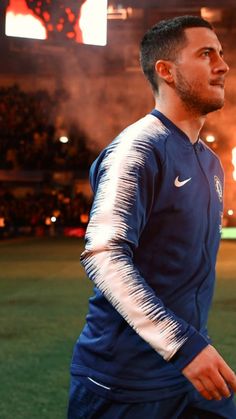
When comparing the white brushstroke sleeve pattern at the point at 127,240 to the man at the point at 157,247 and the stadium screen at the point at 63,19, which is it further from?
the stadium screen at the point at 63,19

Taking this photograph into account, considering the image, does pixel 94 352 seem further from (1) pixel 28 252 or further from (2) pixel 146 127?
(1) pixel 28 252

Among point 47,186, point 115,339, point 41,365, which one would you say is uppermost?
point 115,339

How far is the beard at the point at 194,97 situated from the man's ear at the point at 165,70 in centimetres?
2

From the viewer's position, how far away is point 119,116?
981 cm

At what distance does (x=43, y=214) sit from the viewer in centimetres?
2100

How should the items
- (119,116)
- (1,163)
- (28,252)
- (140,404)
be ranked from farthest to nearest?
(1,163) → (28,252) → (119,116) → (140,404)

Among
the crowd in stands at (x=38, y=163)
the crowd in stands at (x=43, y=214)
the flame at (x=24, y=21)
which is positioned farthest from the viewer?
the crowd in stands at (x=43, y=214)

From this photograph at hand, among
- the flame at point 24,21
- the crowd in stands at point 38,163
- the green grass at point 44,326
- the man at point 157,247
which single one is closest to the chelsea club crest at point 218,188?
the man at point 157,247

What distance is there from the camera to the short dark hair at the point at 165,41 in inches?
62.6

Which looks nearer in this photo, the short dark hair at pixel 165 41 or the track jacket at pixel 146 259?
the track jacket at pixel 146 259

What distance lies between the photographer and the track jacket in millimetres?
1367

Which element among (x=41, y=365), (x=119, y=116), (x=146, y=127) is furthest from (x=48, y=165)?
(x=146, y=127)

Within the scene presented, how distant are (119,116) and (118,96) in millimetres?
759

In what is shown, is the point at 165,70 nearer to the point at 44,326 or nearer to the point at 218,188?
the point at 218,188
